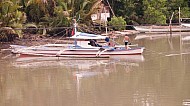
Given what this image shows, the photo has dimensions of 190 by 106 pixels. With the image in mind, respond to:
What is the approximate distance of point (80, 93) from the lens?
15.5 m

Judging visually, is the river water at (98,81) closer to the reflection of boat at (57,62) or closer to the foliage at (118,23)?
the reflection of boat at (57,62)

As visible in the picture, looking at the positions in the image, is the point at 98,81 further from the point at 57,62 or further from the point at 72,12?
the point at 72,12

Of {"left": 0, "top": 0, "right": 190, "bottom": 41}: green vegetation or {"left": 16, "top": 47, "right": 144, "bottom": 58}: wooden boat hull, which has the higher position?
{"left": 0, "top": 0, "right": 190, "bottom": 41}: green vegetation

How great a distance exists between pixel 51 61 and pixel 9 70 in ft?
11.6

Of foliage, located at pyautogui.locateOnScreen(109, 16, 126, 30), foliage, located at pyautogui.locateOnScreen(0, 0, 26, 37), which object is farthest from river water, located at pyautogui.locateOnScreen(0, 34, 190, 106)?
foliage, located at pyautogui.locateOnScreen(109, 16, 126, 30)

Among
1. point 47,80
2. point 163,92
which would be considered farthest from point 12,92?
point 163,92

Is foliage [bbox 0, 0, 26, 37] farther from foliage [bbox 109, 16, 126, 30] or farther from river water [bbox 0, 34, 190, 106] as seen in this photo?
foliage [bbox 109, 16, 126, 30]

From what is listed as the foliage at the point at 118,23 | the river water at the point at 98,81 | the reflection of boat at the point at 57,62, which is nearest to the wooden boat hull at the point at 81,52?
the reflection of boat at the point at 57,62

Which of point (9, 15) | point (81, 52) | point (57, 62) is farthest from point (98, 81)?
point (9, 15)

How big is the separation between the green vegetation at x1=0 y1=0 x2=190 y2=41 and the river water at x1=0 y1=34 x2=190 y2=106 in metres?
5.41

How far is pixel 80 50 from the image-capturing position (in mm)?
25500

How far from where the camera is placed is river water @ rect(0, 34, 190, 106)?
47.0 ft

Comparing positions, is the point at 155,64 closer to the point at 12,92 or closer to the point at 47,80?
the point at 47,80

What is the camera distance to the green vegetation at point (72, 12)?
30.2m
